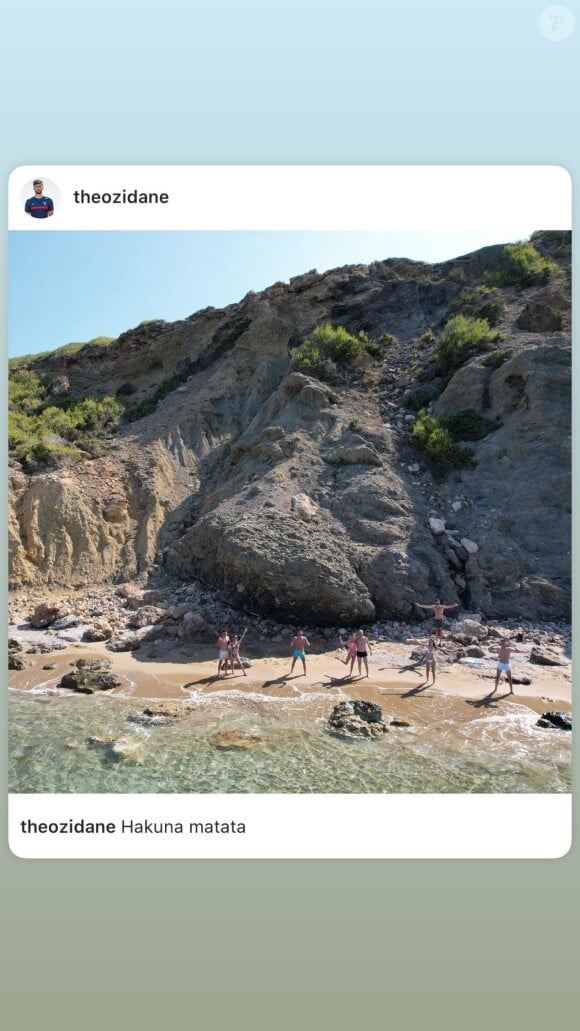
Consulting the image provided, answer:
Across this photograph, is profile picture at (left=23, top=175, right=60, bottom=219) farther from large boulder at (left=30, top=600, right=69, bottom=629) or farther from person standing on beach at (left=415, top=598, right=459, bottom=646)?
large boulder at (left=30, top=600, right=69, bottom=629)

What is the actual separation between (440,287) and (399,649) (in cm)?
1410

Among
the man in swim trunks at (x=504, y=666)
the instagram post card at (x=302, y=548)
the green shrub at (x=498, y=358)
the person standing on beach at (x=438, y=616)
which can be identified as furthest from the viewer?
the green shrub at (x=498, y=358)

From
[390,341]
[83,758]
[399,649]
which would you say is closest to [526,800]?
[83,758]

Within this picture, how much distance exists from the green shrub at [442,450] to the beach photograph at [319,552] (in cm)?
8

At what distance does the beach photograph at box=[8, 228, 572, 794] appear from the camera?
22.8 ft

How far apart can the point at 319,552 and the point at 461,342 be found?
8.44 meters

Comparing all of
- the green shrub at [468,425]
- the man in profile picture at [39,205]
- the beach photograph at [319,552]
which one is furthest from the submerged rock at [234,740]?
the green shrub at [468,425]

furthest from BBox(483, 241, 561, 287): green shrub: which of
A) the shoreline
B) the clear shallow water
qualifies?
the clear shallow water

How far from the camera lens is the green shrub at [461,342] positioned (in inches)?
592

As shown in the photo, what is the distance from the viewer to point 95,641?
1145 centimetres

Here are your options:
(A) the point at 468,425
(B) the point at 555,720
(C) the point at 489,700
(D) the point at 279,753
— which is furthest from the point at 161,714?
(A) the point at 468,425

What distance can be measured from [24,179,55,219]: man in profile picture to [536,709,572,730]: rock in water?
881 centimetres

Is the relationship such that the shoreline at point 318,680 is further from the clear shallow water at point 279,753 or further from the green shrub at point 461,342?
the green shrub at point 461,342

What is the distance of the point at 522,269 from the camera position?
16.4 metres
